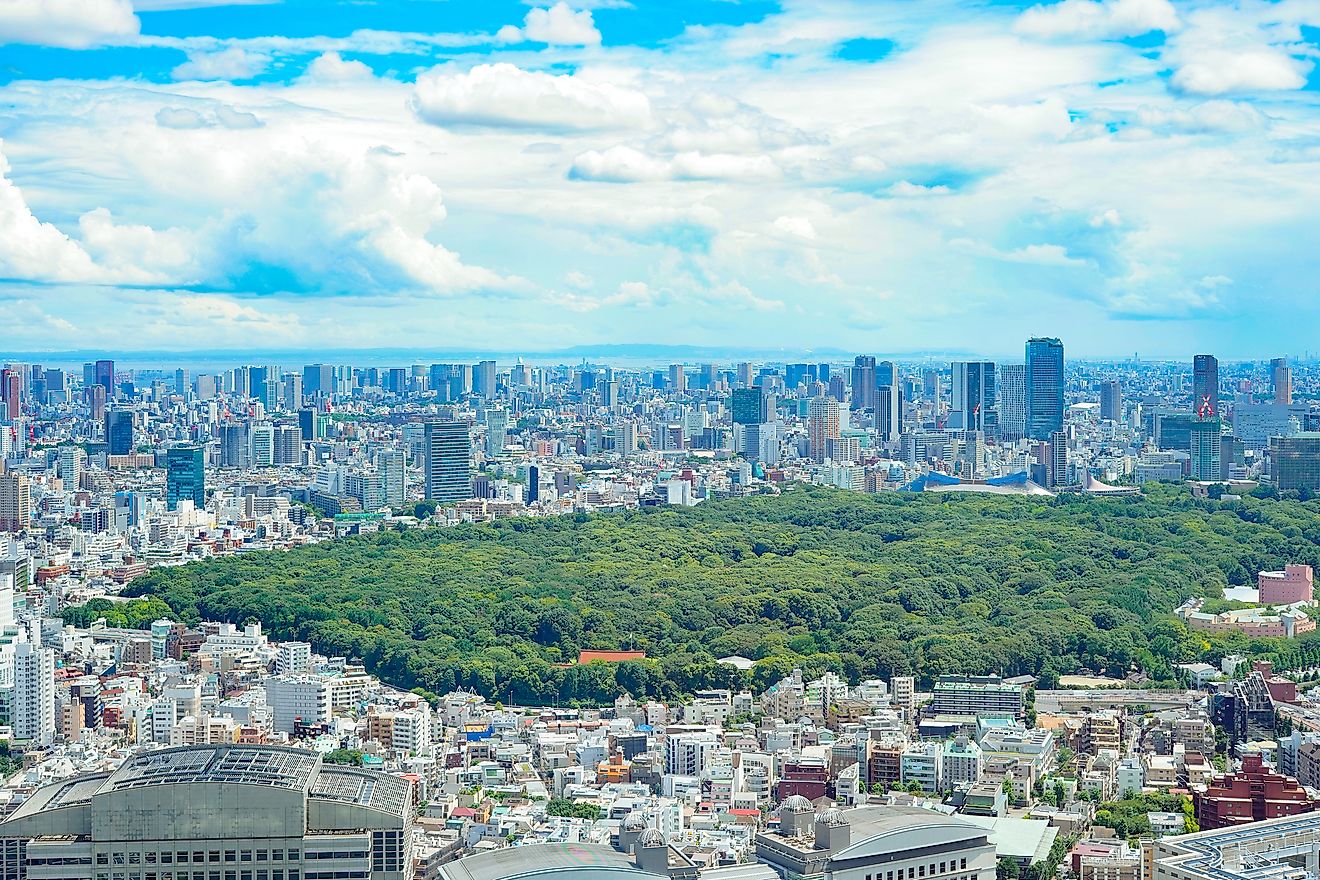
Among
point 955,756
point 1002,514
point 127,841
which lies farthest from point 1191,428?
point 127,841

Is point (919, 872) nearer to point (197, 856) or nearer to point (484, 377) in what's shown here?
point (197, 856)

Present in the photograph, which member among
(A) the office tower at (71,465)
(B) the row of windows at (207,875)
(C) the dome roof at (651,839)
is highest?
(A) the office tower at (71,465)

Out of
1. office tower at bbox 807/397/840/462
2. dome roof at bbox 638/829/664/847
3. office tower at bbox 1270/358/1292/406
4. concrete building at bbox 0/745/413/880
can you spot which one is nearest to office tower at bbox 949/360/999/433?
office tower at bbox 807/397/840/462

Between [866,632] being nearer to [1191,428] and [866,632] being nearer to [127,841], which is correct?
[127,841]

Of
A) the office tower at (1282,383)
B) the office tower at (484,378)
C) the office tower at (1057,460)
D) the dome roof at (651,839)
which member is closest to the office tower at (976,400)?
the office tower at (1282,383)

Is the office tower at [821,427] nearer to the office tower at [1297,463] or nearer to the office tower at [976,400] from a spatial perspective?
the office tower at [976,400]

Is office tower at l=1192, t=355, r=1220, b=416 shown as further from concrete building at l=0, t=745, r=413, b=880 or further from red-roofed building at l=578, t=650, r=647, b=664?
concrete building at l=0, t=745, r=413, b=880
